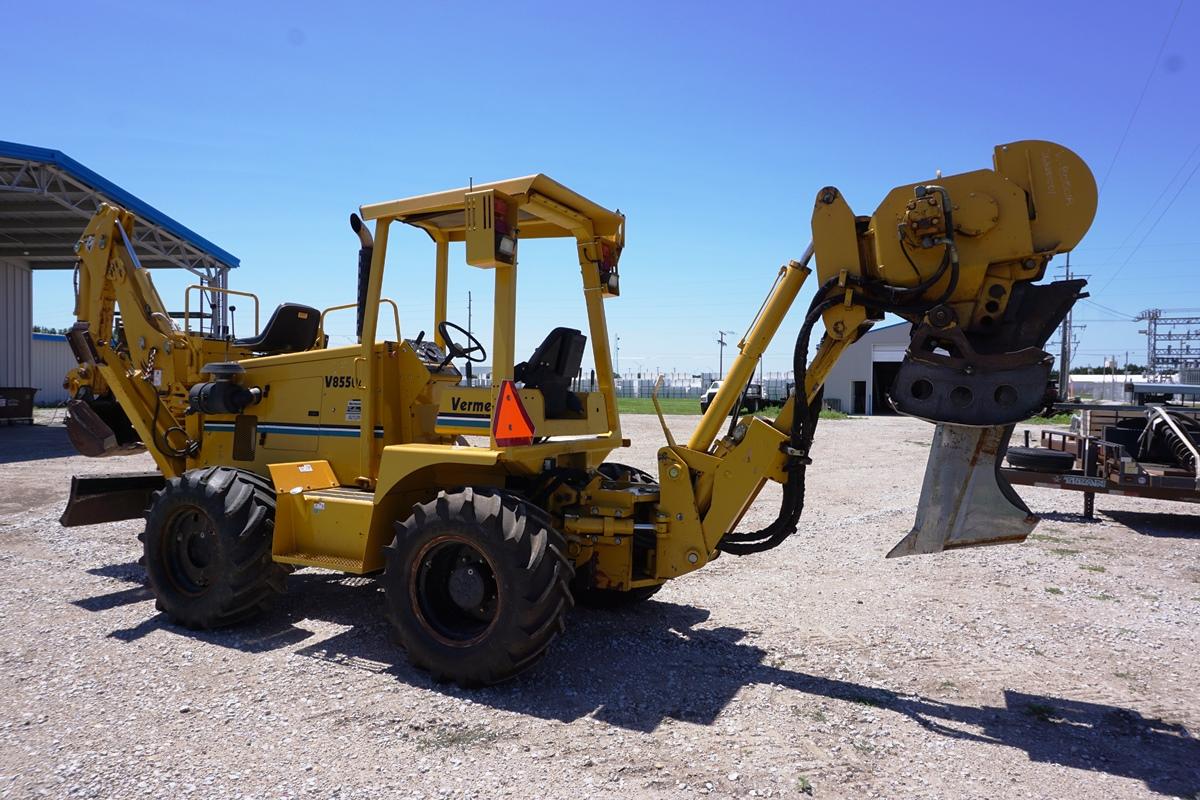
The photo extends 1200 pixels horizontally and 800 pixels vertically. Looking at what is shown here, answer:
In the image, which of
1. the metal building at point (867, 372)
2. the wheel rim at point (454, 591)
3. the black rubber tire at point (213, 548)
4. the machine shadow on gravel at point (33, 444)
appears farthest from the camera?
the metal building at point (867, 372)

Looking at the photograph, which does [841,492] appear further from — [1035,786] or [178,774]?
[178,774]

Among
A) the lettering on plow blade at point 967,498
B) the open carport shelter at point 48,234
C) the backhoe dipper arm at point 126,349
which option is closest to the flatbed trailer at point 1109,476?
the lettering on plow blade at point 967,498

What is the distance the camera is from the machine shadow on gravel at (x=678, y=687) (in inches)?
166

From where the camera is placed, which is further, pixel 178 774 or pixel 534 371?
pixel 534 371

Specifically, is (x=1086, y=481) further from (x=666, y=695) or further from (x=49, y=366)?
(x=49, y=366)

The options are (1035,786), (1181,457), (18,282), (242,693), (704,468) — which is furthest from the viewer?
(18,282)

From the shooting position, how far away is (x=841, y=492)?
14008 mm

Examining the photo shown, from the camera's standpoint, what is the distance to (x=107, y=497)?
7668 mm

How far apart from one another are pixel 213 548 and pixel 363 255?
2.49m

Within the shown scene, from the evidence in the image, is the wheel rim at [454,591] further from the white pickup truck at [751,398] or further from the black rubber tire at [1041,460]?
the black rubber tire at [1041,460]

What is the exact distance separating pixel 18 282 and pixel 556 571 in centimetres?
3227

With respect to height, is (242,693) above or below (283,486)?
below

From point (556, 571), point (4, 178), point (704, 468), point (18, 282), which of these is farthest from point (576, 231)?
point (18, 282)

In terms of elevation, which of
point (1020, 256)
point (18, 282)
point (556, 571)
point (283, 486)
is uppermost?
point (18, 282)
